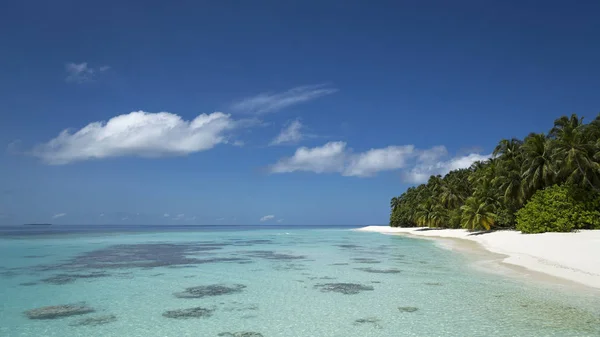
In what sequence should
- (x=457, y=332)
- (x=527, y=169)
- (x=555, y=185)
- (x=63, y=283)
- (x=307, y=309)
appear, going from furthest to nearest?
1. (x=527, y=169)
2. (x=555, y=185)
3. (x=63, y=283)
4. (x=307, y=309)
5. (x=457, y=332)

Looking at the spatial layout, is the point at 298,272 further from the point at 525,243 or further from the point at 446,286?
A: the point at 525,243

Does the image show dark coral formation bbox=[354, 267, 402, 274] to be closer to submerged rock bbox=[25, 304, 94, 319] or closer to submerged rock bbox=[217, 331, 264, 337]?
submerged rock bbox=[217, 331, 264, 337]

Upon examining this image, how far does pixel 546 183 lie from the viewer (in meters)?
39.8

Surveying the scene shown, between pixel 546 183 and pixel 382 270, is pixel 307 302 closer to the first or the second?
pixel 382 270

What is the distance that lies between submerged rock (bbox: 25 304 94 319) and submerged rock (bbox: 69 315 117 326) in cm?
98

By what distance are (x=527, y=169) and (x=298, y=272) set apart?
103 feet

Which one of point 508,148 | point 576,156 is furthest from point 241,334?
point 508,148

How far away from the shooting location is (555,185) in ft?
122

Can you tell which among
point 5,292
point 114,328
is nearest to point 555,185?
point 114,328

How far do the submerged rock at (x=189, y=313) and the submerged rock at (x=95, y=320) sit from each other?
5.44 ft

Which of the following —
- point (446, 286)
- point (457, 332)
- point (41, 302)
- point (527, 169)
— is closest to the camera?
point (457, 332)

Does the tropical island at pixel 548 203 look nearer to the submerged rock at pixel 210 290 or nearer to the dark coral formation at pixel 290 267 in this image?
the dark coral formation at pixel 290 267

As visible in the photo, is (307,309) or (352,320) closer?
(352,320)

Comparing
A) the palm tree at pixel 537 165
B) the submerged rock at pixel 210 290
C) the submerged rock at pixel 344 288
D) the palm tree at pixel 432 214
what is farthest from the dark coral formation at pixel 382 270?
the palm tree at pixel 432 214
